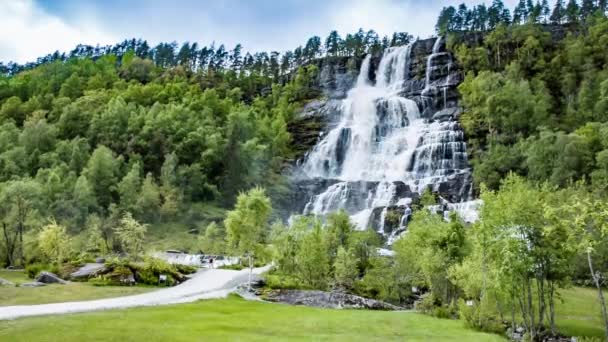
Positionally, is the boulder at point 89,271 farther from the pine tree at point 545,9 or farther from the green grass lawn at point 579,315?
the pine tree at point 545,9

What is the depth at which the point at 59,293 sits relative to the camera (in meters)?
30.0

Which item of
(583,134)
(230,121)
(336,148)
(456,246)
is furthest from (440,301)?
(230,121)

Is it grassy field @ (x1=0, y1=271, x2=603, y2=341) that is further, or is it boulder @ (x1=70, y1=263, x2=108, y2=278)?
boulder @ (x1=70, y1=263, x2=108, y2=278)

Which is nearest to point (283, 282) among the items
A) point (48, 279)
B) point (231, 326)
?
point (48, 279)

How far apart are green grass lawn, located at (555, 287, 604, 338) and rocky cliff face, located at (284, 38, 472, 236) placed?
28.9m

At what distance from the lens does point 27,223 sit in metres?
53.5

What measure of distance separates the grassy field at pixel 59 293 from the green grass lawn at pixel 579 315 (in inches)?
1074

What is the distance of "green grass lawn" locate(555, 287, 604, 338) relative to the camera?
2689 cm

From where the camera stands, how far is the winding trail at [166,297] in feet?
75.4

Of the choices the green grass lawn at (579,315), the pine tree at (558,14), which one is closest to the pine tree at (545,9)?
the pine tree at (558,14)

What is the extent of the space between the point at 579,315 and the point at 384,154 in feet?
199

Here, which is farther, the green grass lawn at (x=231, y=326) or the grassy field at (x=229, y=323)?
the grassy field at (x=229, y=323)

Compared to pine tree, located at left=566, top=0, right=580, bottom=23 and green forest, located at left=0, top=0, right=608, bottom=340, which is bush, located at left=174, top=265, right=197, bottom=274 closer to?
green forest, located at left=0, top=0, right=608, bottom=340

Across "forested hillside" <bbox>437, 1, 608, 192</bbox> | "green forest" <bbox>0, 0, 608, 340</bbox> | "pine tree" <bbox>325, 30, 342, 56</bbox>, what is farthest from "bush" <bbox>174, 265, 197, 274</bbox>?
"pine tree" <bbox>325, 30, 342, 56</bbox>
